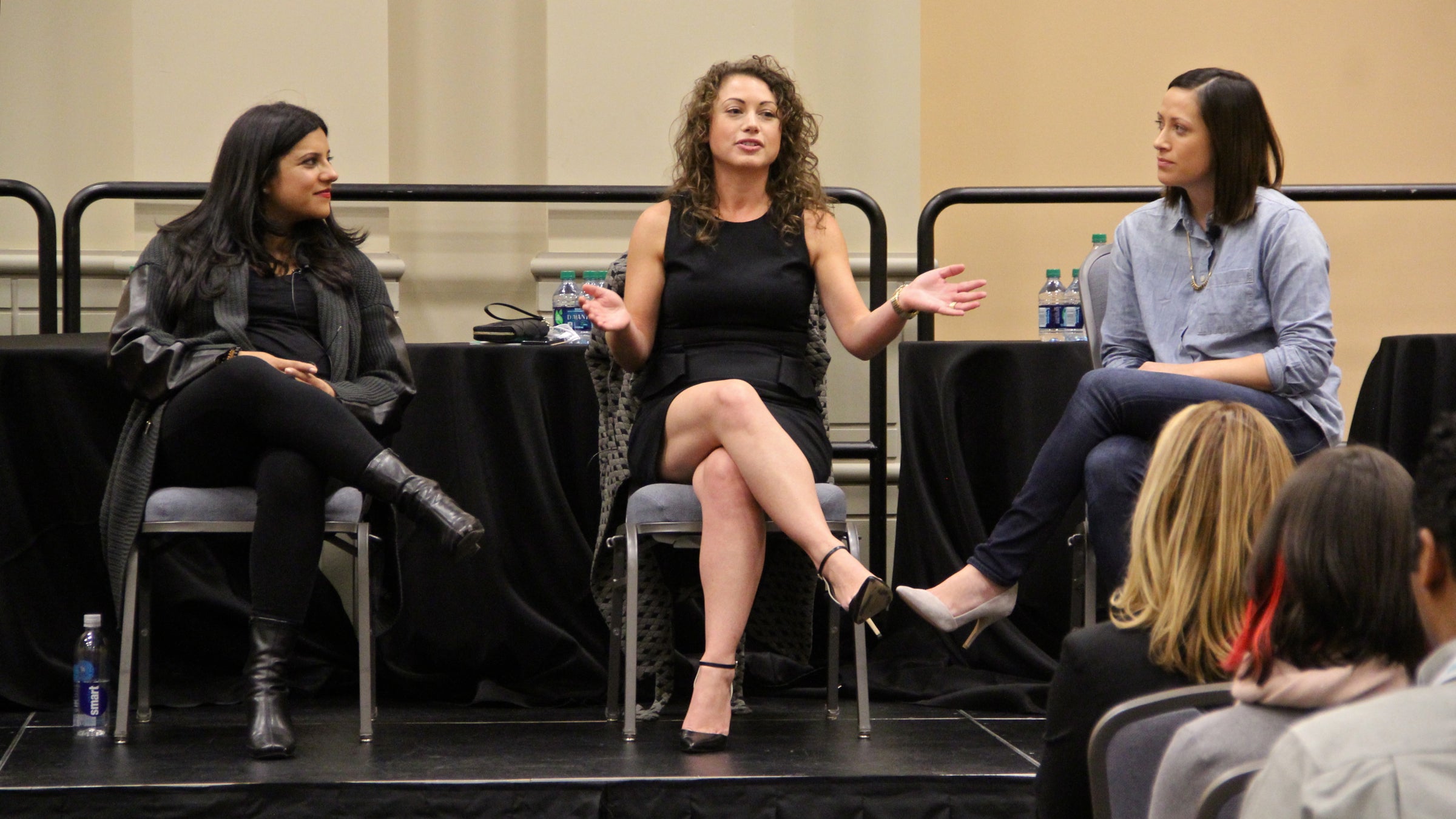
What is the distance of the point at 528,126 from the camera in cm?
366

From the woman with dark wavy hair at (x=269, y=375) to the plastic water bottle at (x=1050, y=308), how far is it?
1631mm

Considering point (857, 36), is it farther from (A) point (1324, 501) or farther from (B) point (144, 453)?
(A) point (1324, 501)

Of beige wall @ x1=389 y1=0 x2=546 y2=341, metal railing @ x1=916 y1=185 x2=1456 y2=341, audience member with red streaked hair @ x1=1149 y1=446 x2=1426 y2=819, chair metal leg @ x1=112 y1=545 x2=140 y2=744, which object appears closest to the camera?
audience member with red streaked hair @ x1=1149 y1=446 x2=1426 y2=819

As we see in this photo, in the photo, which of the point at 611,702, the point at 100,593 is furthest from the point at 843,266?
the point at 100,593

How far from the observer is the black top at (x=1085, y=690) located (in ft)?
4.31

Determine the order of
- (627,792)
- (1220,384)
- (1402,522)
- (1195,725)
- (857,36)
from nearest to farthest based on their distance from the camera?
(1402,522) → (1195,725) → (627,792) → (1220,384) → (857,36)

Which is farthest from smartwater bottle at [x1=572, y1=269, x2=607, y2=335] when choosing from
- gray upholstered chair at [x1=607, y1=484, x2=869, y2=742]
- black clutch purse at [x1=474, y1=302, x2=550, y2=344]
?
gray upholstered chair at [x1=607, y1=484, x2=869, y2=742]

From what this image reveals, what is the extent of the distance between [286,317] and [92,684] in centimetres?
74

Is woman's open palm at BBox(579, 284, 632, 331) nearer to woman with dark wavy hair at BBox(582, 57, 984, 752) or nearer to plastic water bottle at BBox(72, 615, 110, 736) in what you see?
woman with dark wavy hair at BBox(582, 57, 984, 752)

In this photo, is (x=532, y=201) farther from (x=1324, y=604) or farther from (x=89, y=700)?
(x=1324, y=604)

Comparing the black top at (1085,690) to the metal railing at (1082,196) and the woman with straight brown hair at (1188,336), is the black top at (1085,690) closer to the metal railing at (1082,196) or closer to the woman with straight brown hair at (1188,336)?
the woman with straight brown hair at (1188,336)

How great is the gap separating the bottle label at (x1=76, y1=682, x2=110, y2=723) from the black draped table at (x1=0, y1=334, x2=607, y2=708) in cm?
29

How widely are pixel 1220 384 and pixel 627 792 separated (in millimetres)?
1166

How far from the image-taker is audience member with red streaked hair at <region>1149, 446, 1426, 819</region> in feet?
3.12
